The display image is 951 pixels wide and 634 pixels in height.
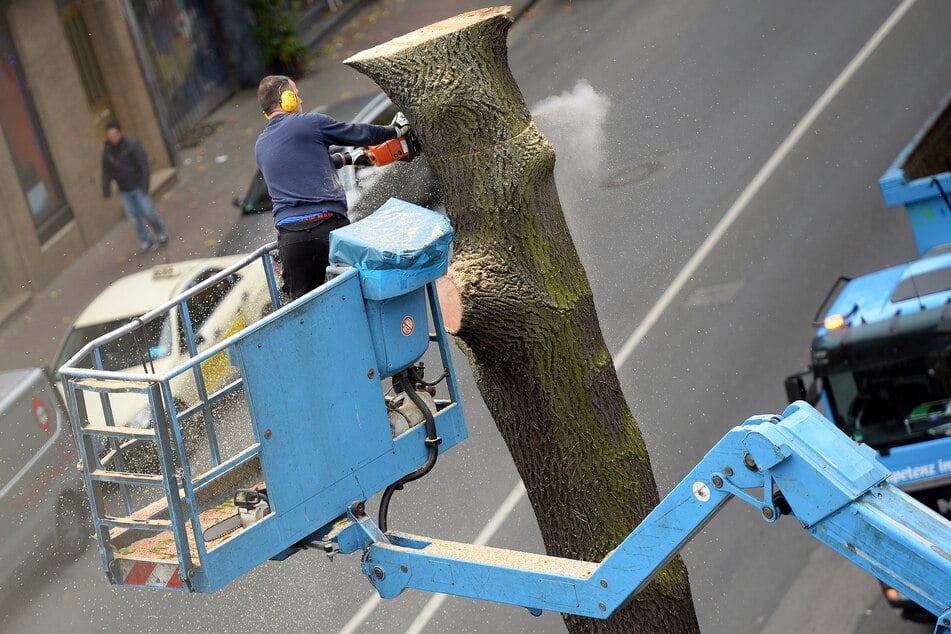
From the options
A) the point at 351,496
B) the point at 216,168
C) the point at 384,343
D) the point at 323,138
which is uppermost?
the point at 323,138

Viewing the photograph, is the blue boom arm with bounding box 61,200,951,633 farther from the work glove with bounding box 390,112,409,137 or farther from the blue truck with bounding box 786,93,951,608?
the blue truck with bounding box 786,93,951,608

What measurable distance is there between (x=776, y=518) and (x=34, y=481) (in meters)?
7.90

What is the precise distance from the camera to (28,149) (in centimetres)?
1662

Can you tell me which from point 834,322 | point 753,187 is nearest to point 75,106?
point 753,187

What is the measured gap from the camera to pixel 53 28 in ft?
55.9

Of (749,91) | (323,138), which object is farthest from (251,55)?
(323,138)

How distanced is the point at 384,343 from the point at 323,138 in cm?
119

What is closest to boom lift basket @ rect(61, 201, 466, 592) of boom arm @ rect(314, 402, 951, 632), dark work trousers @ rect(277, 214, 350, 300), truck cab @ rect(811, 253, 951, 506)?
dark work trousers @ rect(277, 214, 350, 300)

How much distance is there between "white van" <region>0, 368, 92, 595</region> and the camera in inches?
428

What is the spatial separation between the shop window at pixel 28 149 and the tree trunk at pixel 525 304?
37.9 feet

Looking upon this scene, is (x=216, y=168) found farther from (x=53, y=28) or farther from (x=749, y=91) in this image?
(x=749, y=91)

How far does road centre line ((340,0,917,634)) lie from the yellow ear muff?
4.90 metres

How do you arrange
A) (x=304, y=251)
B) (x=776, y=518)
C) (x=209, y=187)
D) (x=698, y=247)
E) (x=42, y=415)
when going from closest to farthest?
(x=776, y=518) < (x=304, y=251) < (x=42, y=415) < (x=698, y=247) < (x=209, y=187)

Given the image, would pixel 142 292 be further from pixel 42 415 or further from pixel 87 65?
pixel 87 65
